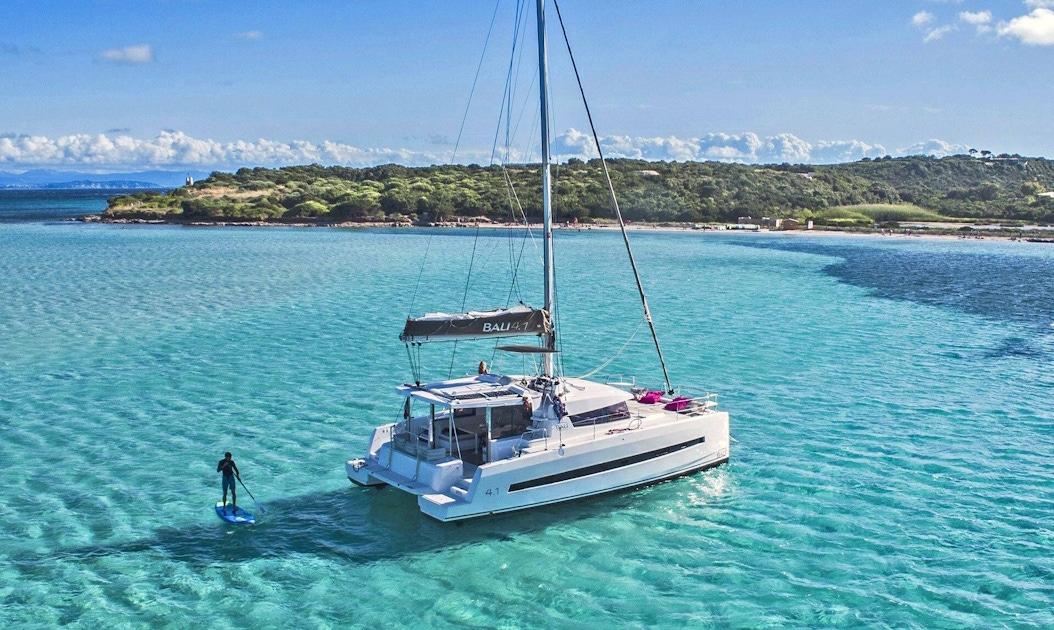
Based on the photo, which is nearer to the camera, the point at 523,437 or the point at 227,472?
the point at 227,472

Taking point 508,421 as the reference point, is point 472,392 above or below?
above

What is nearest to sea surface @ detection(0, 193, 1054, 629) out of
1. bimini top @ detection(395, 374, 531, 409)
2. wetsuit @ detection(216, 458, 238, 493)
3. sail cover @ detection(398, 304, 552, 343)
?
wetsuit @ detection(216, 458, 238, 493)

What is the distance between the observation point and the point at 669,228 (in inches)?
5089

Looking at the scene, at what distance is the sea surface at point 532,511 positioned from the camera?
15.5 meters

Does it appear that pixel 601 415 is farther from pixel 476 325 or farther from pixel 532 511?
pixel 476 325

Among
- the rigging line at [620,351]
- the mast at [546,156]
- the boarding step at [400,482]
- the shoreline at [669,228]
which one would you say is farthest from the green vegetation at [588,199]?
the boarding step at [400,482]

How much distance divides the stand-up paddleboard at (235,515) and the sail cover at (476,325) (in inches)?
198

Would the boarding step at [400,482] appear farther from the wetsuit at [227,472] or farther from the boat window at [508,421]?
the wetsuit at [227,472]

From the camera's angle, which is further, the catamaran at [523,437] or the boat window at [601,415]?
the boat window at [601,415]

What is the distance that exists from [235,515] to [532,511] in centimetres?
625

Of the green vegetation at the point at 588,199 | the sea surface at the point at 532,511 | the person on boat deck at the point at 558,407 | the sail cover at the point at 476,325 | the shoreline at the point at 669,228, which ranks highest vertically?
the green vegetation at the point at 588,199

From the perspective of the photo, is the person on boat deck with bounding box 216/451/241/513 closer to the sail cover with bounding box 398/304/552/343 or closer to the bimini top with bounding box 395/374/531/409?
the bimini top with bounding box 395/374/531/409

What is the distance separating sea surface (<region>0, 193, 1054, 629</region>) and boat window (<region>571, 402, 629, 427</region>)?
1758 millimetres

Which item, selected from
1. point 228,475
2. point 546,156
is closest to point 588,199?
point 546,156
